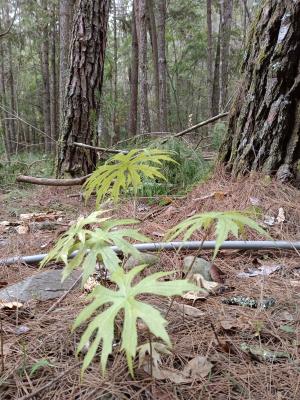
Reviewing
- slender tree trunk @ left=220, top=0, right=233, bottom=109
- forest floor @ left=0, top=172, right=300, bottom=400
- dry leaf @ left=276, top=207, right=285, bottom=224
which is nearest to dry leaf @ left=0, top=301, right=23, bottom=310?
forest floor @ left=0, top=172, right=300, bottom=400

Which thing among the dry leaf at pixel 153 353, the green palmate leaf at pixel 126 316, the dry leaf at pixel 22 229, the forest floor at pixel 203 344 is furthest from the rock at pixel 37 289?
the dry leaf at pixel 22 229

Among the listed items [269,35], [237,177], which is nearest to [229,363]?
[237,177]

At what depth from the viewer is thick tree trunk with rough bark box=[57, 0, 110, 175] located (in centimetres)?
460

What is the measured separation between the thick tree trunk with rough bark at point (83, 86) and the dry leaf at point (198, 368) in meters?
3.69

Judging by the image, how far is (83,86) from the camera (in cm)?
466

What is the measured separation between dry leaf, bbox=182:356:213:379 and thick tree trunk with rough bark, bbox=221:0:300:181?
1804mm

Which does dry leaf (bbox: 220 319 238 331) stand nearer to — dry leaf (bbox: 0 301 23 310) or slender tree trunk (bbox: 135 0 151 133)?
dry leaf (bbox: 0 301 23 310)

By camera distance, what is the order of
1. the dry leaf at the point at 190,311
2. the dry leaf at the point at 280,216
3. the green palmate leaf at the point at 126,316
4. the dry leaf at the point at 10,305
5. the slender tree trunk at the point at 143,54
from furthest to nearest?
1. the slender tree trunk at the point at 143,54
2. the dry leaf at the point at 280,216
3. the dry leaf at the point at 10,305
4. the dry leaf at the point at 190,311
5. the green palmate leaf at the point at 126,316

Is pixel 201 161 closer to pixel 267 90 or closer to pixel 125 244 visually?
pixel 267 90

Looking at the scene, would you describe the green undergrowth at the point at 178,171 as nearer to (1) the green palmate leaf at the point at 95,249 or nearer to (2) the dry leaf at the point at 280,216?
(2) the dry leaf at the point at 280,216

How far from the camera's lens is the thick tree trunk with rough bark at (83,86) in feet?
15.1

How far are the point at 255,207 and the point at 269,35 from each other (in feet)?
4.45

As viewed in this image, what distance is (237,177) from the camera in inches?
119

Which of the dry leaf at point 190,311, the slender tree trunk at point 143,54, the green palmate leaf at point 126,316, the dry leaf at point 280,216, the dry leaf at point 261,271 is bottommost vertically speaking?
the dry leaf at point 190,311
